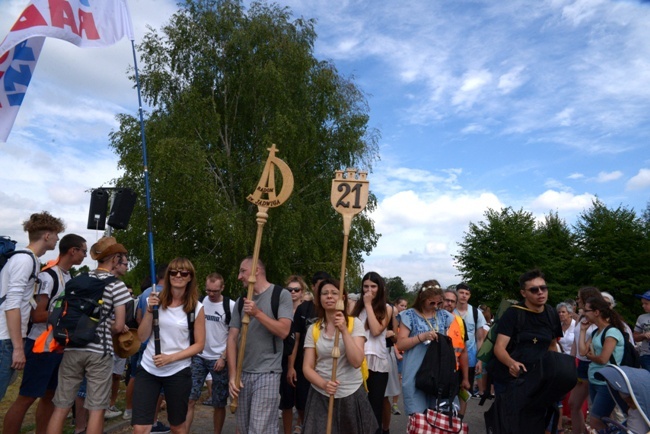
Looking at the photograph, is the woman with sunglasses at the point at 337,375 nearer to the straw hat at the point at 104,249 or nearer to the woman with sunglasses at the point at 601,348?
the straw hat at the point at 104,249

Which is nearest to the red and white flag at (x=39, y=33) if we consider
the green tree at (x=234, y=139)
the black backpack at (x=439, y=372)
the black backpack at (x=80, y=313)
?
the black backpack at (x=80, y=313)

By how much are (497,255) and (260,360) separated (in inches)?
1693

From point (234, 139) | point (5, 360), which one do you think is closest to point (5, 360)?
point (5, 360)

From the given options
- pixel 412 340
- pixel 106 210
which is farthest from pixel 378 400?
pixel 106 210

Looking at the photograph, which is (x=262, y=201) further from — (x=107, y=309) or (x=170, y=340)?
(x=107, y=309)

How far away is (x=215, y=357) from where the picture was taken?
6.96 m

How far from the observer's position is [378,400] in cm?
600

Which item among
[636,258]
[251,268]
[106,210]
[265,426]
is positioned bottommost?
[265,426]

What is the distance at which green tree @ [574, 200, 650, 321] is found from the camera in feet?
137

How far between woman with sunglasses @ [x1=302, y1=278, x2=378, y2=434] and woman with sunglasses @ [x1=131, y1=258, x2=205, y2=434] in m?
1.00

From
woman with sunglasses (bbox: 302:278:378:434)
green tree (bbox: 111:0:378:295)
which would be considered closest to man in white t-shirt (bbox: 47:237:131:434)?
woman with sunglasses (bbox: 302:278:378:434)

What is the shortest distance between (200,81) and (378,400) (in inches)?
720

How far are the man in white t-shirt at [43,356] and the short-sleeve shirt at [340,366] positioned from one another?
7.86 feet

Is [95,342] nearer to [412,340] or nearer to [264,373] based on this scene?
[264,373]
